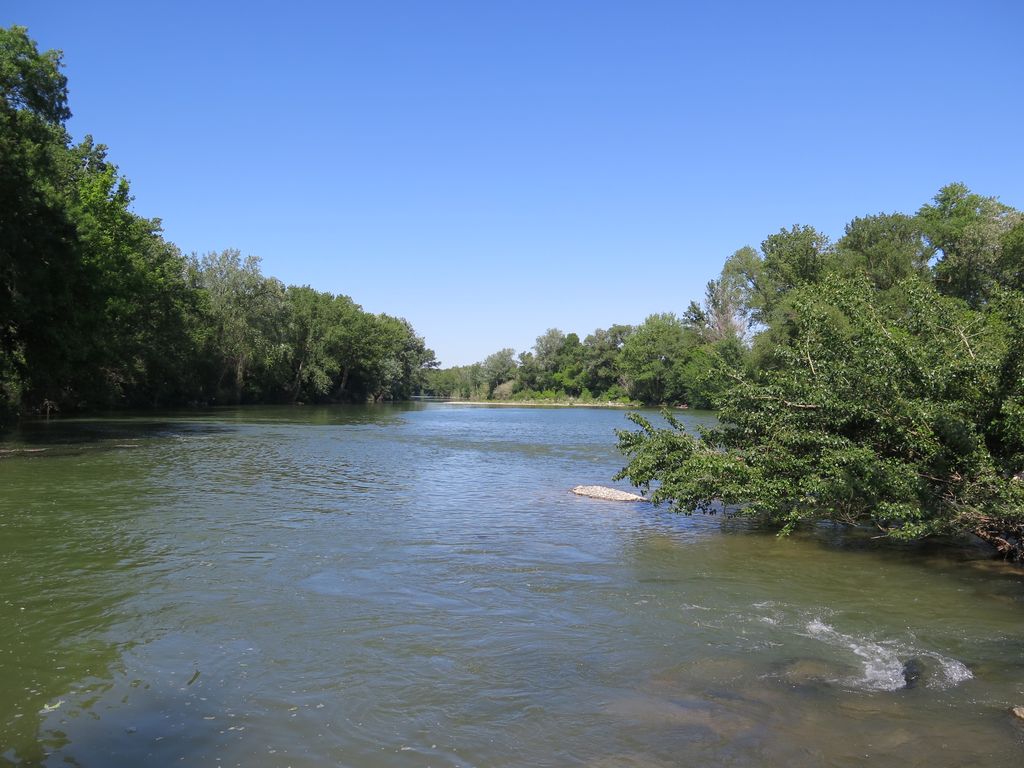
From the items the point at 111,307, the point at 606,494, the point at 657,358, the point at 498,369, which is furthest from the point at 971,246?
the point at 498,369

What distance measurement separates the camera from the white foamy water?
745 centimetres

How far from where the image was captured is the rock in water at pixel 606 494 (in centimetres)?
2003

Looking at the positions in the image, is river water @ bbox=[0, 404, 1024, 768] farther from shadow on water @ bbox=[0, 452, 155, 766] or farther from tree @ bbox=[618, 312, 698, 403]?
tree @ bbox=[618, 312, 698, 403]

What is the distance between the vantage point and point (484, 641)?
8656 millimetres

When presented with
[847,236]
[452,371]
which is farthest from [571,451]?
[452,371]

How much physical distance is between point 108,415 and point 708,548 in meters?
51.9

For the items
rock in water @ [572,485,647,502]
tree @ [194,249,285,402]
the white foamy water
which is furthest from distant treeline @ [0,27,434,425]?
the white foamy water

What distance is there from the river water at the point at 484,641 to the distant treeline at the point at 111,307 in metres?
13.5

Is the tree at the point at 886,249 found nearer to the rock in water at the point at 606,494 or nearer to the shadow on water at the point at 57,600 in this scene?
the rock in water at the point at 606,494

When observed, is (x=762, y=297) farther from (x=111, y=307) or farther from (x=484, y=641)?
(x=484, y=641)

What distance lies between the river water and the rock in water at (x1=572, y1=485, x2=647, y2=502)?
99.7 inches

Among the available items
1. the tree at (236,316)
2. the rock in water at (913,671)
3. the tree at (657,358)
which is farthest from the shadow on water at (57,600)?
the tree at (657,358)

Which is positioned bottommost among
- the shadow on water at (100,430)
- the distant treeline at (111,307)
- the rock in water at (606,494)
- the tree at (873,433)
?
the rock in water at (606,494)

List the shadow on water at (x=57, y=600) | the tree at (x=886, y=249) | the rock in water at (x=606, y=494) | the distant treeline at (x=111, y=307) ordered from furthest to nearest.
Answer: the tree at (x=886, y=249) < the distant treeline at (x=111, y=307) < the rock in water at (x=606, y=494) < the shadow on water at (x=57, y=600)
